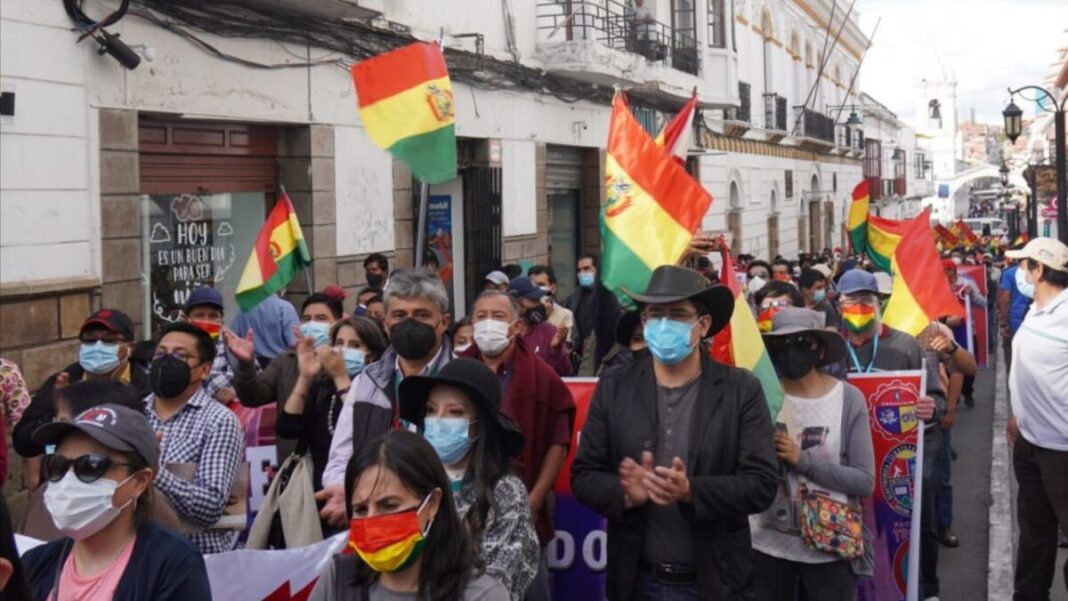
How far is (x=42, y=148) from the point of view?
7883mm

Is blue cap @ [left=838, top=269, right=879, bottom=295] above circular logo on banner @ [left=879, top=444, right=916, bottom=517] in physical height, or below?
above

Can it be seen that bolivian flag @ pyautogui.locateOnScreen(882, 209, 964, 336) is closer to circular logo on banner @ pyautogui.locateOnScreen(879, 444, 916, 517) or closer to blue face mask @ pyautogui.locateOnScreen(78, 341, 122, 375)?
circular logo on banner @ pyautogui.locateOnScreen(879, 444, 916, 517)

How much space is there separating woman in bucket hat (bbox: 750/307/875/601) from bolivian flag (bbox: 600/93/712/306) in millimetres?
691

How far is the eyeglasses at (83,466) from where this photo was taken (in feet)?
10.2

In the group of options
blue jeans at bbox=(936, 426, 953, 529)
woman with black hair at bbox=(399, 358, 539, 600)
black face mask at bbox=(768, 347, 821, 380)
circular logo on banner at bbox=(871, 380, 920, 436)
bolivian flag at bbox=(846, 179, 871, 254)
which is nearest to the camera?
woman with black hair at bbox=(399, 358, 539, 600)

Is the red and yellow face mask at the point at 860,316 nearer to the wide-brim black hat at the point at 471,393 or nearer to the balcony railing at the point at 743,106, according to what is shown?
the wide-brim black hat at the point at 471,393

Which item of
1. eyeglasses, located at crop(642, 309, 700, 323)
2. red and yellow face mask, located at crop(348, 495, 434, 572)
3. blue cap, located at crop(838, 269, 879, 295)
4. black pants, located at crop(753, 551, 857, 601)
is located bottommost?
black pants, located at crop(753, 551, 857, 601)

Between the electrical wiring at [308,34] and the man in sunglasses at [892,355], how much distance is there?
17.8 ft

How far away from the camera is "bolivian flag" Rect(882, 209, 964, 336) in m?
6.79

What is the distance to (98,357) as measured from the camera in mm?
5543

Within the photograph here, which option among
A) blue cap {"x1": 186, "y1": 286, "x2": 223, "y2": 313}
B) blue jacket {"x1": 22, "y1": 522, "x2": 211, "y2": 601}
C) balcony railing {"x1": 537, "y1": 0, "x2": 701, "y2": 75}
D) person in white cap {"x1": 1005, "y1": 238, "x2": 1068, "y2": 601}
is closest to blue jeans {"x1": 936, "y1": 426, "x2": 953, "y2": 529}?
person in white cap {"x1": 1005, "y1": 238, "x2": 1068, "y2": 601}

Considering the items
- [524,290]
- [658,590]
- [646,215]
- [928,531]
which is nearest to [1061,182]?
[524,290]

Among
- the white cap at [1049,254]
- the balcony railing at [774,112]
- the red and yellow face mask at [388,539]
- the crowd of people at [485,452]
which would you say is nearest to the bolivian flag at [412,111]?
the crowd of people at [485,452]

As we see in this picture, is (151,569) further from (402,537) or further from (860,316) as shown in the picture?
(860,316)
